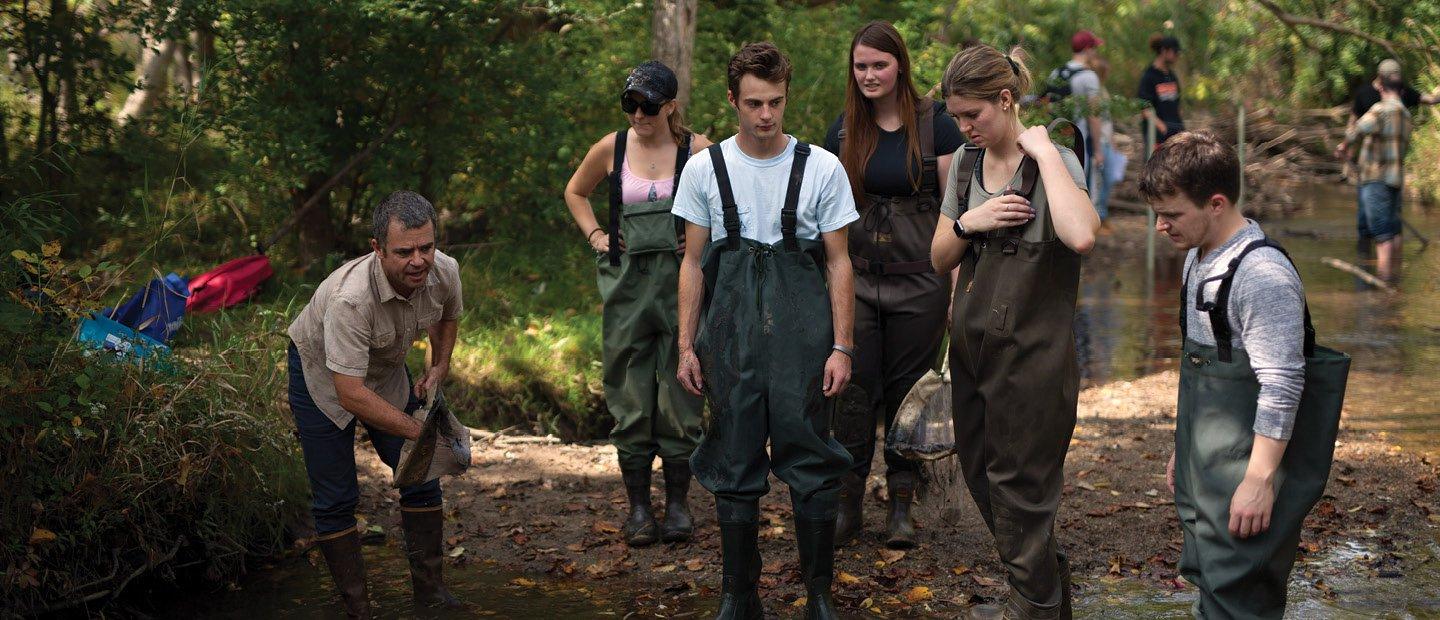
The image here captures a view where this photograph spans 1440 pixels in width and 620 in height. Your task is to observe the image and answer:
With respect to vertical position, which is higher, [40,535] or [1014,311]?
[1014,311]

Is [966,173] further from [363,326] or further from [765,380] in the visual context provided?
[363,326]

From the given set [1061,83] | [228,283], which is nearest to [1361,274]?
[1061,83]

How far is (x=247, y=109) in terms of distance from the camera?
8453 mm

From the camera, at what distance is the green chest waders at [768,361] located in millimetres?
4340

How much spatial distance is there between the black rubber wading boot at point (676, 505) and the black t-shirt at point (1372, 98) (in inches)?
395

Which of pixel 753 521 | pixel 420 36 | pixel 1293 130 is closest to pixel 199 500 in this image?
pixel 753 521

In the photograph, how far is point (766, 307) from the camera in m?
4.34

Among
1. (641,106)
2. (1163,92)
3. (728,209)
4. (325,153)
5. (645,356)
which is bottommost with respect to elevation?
(645,356)

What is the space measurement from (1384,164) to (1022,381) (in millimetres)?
10011

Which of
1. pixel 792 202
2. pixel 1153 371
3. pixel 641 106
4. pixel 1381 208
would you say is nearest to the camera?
pixel 792 202

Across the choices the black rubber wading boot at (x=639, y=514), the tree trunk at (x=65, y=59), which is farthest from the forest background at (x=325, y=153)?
the black rubber wading boot at (x=639, y=514)

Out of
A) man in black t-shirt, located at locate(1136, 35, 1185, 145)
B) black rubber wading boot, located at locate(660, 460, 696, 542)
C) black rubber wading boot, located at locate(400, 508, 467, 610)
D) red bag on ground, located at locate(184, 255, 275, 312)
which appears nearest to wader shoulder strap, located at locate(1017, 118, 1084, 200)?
black rubber wading boot, located at locate(660, 460, 696, 542)

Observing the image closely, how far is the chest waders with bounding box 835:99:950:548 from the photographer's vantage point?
5.01 m

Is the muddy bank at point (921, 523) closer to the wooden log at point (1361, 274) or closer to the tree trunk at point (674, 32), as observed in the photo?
the tree trunk at point (674, 32)
